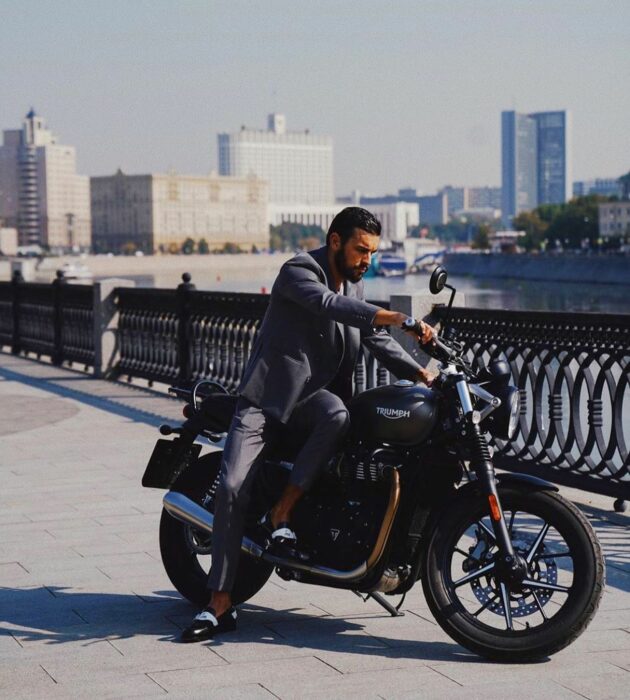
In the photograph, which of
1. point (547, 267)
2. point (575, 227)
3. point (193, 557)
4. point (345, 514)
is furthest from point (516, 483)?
point (575, 227)

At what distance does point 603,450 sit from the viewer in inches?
287

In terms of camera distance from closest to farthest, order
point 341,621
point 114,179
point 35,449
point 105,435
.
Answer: point 341,621
point 35,449
point 105,435
point 114,179

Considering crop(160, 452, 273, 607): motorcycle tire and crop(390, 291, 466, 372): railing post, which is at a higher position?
crop(390, 291, 466, 372): railing post

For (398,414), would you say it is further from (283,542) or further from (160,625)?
(160,625)

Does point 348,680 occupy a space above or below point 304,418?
below

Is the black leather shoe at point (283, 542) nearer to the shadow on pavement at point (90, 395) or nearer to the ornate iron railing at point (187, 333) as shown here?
the ornate iron railing at point (187, 333)

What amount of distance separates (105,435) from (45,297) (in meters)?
7.67

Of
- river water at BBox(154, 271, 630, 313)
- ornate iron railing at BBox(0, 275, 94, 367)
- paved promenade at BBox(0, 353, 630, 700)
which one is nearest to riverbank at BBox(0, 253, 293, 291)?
river water at BBox(154, 271, 630, 313)

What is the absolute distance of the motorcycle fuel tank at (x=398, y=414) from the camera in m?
4.14

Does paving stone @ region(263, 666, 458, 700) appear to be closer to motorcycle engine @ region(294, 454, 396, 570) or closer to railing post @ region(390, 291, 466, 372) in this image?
motorcycle engine @ region(294, 454, 396, 570)

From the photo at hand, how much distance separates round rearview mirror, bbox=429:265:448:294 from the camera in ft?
13.2

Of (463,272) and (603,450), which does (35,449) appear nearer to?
(603,450)

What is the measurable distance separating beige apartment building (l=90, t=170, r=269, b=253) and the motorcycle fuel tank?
183255 millimetres

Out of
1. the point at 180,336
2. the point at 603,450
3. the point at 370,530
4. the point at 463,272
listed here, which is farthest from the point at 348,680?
the point at 463,272
